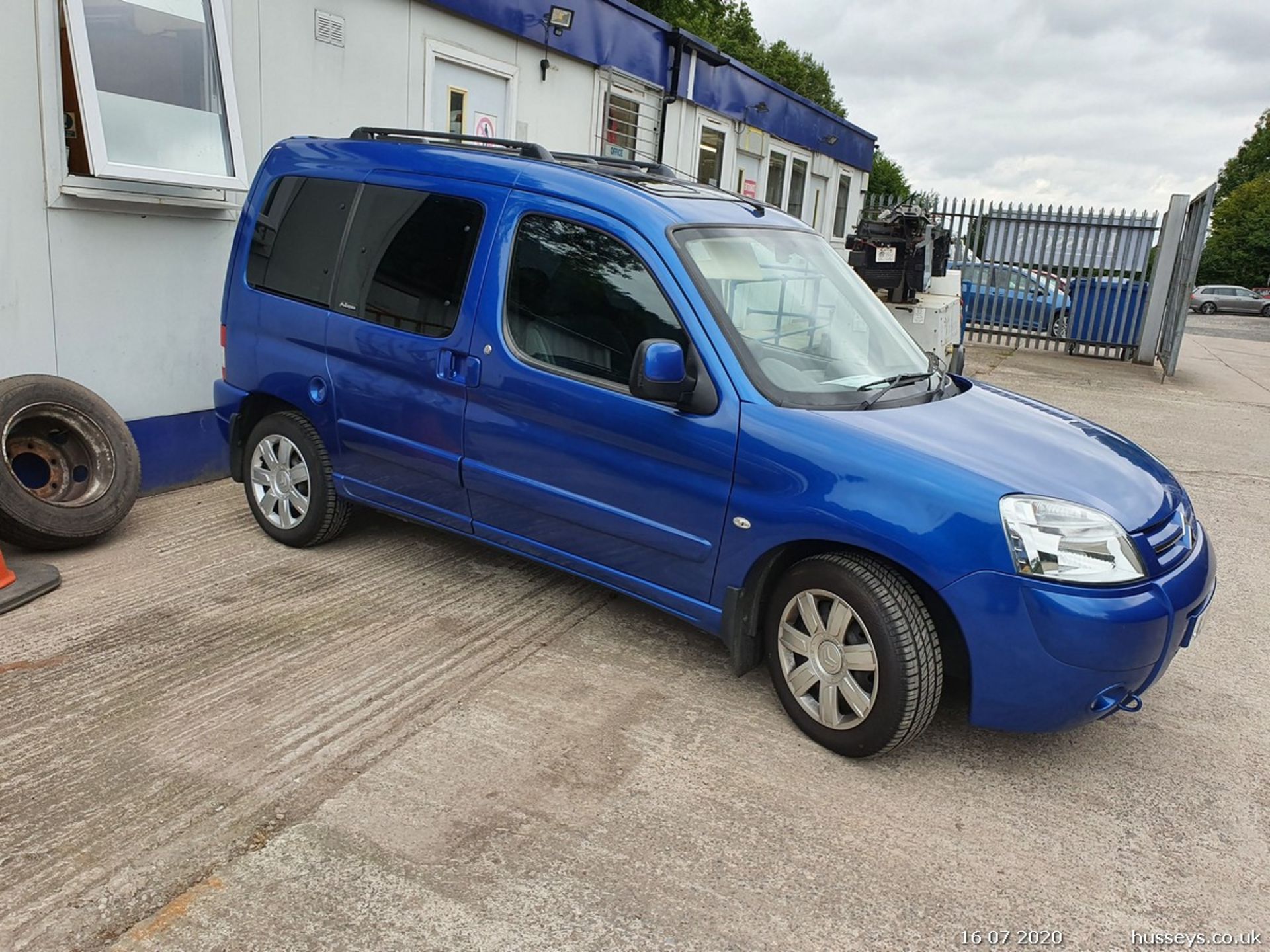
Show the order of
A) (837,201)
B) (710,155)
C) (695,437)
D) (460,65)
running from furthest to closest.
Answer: (837,201) → (710,155) → (460,65) → (695,437)

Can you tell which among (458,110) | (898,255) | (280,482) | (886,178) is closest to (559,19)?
(458,110)

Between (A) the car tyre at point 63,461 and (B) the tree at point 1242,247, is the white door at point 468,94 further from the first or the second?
(B) the tree at point 1242,247

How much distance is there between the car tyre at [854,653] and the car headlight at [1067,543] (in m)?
0.38

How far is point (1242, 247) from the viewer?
52188mm

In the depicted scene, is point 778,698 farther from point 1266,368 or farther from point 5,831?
point 1266,368

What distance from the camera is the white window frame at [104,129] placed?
16.2 ft

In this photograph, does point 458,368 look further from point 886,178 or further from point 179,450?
point 886,178

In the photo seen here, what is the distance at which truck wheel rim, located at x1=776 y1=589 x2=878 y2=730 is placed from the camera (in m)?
3.18

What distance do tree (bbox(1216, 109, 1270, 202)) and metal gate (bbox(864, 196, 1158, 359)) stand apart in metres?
61.0

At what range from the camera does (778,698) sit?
361 centimetres

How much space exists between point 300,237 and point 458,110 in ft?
13.0

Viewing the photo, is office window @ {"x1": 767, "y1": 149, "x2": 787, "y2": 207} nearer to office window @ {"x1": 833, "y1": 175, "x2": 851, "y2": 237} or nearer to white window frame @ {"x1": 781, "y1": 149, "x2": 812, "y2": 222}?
white window frame @ {"x1": 781, "y1": 149, "x2": 812, "y2": 222}

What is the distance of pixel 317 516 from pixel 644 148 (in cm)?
779
